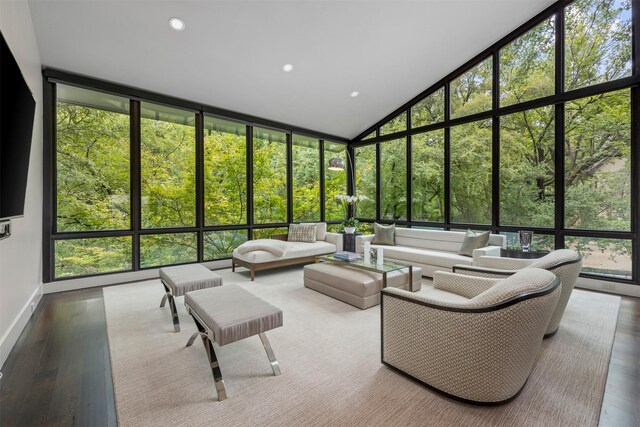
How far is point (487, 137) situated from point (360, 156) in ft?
10.0

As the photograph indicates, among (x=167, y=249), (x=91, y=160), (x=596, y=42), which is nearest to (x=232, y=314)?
(x=167, y=249)

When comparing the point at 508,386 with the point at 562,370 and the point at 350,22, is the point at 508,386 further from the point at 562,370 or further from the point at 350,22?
the point at 350,22

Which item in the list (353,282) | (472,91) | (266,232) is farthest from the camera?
(266,232)

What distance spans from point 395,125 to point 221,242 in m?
4.61

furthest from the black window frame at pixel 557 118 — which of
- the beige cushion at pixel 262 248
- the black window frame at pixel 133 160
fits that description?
the black window frame at pixel 133 160

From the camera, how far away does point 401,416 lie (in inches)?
65.2

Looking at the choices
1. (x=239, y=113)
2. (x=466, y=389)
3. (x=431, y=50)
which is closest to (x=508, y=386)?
(x=466, y=389)

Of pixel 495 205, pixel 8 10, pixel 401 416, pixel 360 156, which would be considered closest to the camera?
pixel 401 416

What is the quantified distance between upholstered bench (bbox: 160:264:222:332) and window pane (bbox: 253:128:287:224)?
2749 mm

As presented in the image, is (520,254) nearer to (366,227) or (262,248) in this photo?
(262,248)

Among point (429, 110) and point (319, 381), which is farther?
point (429, 110)

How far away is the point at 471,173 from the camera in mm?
5352

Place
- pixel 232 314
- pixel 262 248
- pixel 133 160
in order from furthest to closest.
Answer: pixel 262 248, pixel 133 160, pixel 232 314

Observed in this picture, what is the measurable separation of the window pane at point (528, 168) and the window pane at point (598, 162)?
0.22 meters
